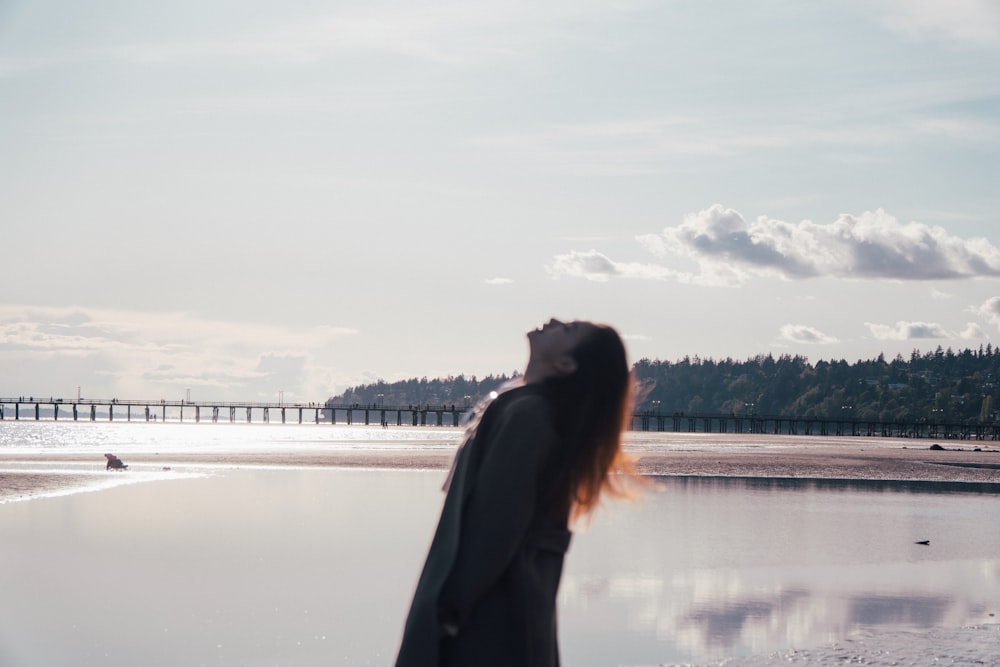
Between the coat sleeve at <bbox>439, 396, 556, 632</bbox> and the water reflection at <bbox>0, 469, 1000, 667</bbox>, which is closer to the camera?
the coat sleeve at <bbox>439, 396, 556, 632</bbox>

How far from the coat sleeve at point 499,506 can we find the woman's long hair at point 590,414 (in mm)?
151

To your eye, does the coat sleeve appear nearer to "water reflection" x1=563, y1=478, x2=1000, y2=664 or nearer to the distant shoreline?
"water reflection" x1=563, y1=478, x2=1000, y2=664

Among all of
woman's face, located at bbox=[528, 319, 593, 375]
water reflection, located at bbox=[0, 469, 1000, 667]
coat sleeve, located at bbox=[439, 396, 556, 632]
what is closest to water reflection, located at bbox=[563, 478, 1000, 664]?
water reflection, located at bbox=[0, 469, 1000, 667]

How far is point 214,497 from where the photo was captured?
28109 millimetres

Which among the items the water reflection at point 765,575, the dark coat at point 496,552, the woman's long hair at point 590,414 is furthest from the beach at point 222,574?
the dark coat at point 496,552

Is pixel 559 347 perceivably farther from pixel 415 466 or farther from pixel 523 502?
pixel 415 466

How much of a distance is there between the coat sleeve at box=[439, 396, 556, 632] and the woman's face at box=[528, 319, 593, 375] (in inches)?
9.1

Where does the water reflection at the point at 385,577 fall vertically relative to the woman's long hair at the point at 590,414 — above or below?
below

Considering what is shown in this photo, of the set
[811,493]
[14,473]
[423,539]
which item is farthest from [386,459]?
[423,539]

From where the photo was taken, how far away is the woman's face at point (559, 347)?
12.3 ft

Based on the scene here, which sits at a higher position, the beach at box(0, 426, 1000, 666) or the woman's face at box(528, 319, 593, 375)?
the woman's face at box(528, 319, 593, 375)

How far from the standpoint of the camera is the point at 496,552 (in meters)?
3.47

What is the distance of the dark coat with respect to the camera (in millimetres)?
3473

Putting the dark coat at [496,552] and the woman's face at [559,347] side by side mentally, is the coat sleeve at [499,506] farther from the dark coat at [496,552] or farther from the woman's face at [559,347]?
the woman's face at [559,347]
